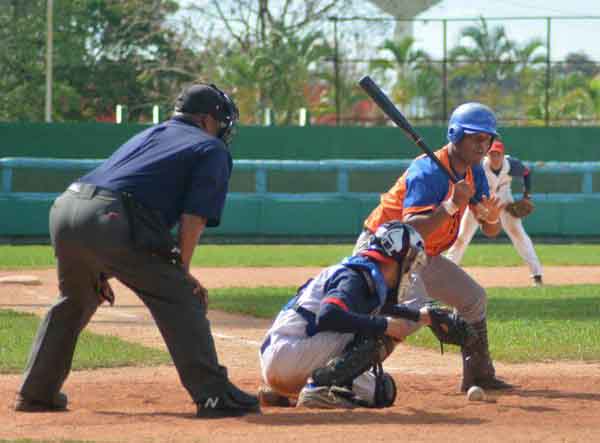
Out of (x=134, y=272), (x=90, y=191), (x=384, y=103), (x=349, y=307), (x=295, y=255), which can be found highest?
(x=384, y=103)

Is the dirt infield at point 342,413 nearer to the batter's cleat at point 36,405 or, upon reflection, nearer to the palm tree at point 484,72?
the batter's cleat at point 36,405

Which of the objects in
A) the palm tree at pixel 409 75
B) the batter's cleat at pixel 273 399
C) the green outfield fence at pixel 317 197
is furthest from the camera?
the palm tree at pixel 409 75

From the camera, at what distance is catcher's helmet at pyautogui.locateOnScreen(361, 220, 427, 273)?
6805mm

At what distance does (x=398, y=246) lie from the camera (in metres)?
6.80

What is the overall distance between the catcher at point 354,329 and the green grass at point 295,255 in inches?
427

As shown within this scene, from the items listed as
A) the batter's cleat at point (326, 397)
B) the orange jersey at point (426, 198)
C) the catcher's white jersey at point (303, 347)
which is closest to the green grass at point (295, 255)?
the orange jersey at point (426, 198)

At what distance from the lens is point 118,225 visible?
251 inches

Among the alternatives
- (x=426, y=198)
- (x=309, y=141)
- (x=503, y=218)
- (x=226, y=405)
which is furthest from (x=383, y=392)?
(x=309, y=141)

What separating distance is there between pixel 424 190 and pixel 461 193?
242 mm

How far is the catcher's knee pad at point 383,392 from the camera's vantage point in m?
7.02

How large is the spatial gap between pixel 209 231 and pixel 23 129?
3979 millimetres

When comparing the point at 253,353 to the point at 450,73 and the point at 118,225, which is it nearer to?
the point at 118,225

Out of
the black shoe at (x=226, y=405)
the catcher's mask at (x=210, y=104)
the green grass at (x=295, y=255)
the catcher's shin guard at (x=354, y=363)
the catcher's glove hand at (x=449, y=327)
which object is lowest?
the green grass at (x=295, y=255)

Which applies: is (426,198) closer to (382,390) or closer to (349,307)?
(349,307)
